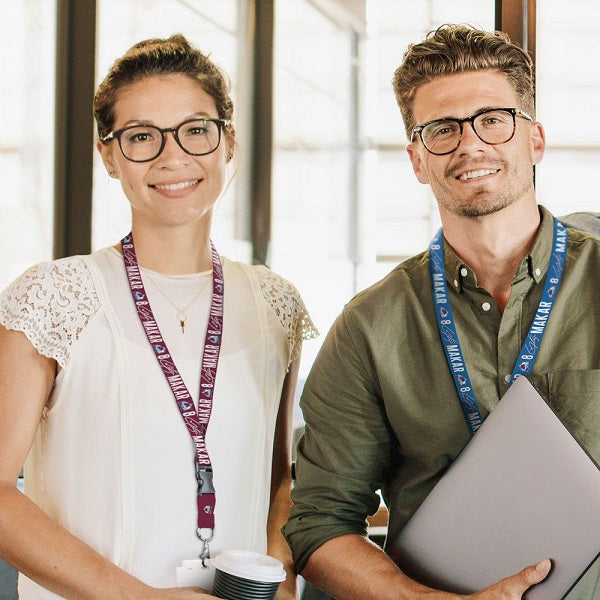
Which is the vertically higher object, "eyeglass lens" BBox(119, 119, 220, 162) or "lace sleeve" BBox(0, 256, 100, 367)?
"eyeglass lens" BBox(119, 119, 220, 162)

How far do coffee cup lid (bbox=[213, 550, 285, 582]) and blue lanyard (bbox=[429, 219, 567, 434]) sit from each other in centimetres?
46

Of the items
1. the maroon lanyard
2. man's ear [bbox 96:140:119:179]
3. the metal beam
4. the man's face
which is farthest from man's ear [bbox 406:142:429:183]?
the metal beam

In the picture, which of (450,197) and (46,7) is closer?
(450,197)

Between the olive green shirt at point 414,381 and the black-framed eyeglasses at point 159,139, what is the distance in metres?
0.45

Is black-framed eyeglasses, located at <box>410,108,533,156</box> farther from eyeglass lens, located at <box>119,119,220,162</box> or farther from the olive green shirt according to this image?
eyeglass lens, located at <box>119,119,220,162</box>

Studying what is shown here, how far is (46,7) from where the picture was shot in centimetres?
307

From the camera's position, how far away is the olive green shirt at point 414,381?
Result: 5.31 feet

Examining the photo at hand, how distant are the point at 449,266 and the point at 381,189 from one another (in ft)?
4.41

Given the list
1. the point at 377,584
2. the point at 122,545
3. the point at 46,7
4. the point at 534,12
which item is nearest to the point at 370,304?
the point at 377,584

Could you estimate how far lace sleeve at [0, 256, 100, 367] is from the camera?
5.47 feet

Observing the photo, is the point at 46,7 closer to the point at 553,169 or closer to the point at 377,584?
the point at 553,169

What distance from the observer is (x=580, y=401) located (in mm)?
1585

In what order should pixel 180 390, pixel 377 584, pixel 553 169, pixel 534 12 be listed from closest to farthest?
pixel 377 584, pixel 180 390, pixel 534 12, pixel 553 169

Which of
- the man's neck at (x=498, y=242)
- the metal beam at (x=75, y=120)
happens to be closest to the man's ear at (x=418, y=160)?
the man's neck at (x=498, y=242)
